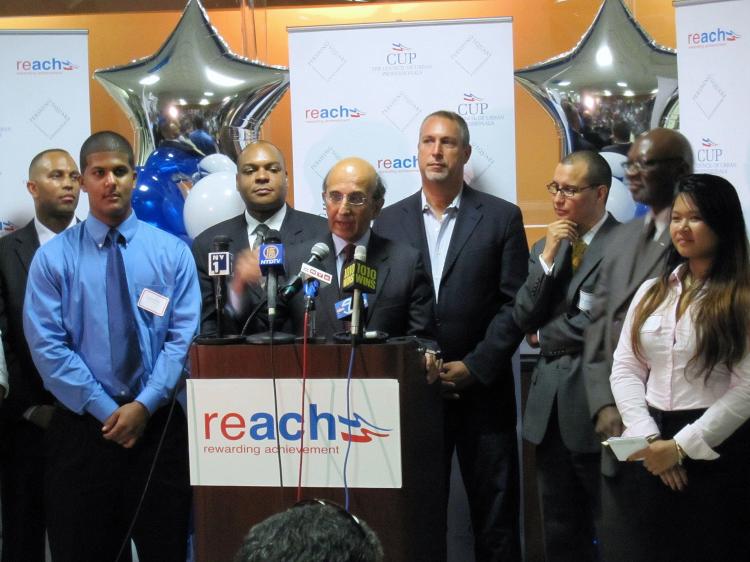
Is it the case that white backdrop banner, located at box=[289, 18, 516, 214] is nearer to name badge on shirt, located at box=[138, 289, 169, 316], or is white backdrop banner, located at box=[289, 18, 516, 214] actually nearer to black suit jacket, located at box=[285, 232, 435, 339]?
black suit jacket, located at box=[285, 232, 435, 339]

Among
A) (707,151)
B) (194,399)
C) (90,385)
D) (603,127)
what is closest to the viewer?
(194,399)

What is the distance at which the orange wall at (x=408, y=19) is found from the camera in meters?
5.51

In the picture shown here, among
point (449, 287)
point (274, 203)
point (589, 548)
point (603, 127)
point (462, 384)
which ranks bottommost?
point (589, 548)

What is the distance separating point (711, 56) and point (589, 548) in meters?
2.21

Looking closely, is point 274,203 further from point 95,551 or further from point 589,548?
point 589,548

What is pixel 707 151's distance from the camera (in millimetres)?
4434

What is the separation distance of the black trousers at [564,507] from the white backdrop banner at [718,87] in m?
1.51

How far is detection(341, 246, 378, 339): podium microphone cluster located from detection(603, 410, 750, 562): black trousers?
95 centimetres

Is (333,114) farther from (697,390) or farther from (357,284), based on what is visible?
(697,390)

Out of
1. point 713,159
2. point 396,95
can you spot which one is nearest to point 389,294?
point 396,95

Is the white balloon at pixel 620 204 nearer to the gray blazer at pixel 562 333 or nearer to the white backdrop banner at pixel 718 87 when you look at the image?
the white backdrop banner at pixel 718 87

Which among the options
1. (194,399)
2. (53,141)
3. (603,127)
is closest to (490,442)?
(194,399)

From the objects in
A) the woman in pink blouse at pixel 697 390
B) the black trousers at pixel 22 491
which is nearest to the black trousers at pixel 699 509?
the woman in pink blouse at pixel 697 390

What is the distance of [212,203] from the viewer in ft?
14.6
